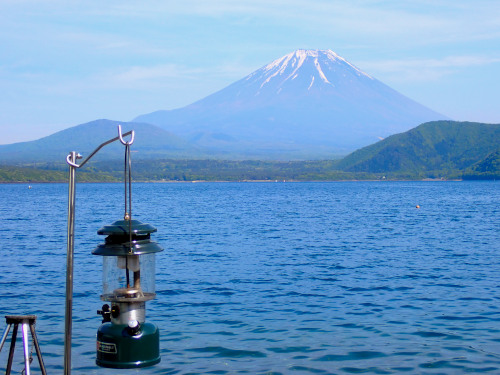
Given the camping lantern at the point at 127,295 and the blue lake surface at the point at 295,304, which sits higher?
the camping lantern at the point at 127,295

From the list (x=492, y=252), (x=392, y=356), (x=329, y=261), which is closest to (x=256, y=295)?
(x=392, y=356)

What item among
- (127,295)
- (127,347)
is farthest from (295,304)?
(127,347)

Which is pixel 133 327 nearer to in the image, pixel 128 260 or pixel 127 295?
pixel 127 295

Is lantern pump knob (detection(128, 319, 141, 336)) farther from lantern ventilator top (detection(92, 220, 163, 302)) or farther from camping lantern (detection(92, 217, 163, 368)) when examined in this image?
lantern ventilator top (detection(92, 220, 163, 302))

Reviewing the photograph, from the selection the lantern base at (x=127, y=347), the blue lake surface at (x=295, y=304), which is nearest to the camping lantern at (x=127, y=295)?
the lantern base at (x=127, y=347)

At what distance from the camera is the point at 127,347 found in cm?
737

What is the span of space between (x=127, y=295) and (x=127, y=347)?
53 centimetres

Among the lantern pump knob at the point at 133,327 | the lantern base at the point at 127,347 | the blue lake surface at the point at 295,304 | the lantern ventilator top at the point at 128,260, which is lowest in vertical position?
the blue lake surface at the point at 295,304

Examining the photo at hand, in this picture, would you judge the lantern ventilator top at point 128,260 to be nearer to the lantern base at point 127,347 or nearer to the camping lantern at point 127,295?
the camping lantern at point 127,295

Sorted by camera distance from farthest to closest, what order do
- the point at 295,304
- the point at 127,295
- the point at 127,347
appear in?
the point at 295,304
the point at 127,295
the point at 127,347

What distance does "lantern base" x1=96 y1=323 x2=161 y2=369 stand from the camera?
7.38 m

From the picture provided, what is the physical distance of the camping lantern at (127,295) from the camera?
288 inches

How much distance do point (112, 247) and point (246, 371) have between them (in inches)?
283

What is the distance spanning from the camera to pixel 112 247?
7324mm
